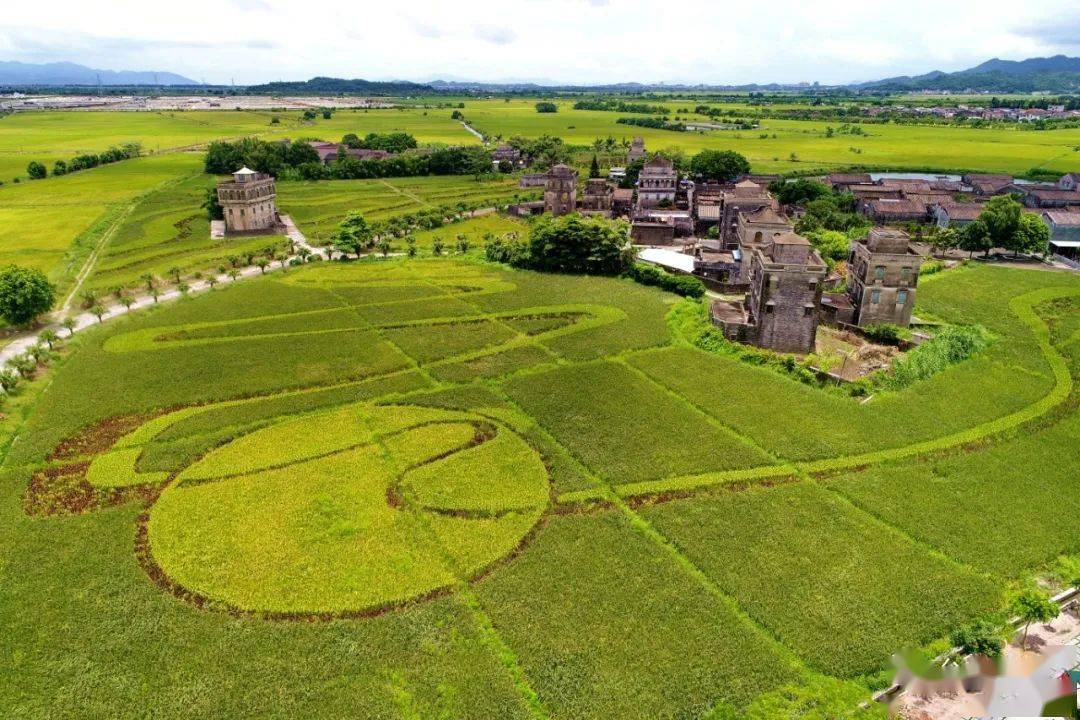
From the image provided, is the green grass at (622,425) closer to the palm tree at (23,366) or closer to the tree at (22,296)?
the palm tree at (23,366)

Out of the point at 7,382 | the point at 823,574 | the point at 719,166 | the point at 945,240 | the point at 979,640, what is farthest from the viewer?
the point at 719,166

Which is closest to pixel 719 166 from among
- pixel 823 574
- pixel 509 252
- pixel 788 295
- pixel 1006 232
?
pixel 1006 232

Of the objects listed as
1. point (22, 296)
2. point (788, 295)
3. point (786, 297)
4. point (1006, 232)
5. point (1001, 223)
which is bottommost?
point (22, 296)

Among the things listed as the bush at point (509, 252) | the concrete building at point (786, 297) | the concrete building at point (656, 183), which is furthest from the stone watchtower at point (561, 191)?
the concrete building at point (786, 297)

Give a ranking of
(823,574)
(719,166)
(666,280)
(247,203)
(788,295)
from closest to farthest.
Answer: (823,574), (788,295), (666,280), (247,203), (719,166)

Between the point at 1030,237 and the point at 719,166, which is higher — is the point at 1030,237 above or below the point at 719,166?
below

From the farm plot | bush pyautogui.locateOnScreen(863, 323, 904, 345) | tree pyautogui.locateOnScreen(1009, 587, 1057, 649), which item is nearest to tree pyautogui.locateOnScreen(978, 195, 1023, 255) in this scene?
bush pyautogui.locateOnScreen(863, 323, 904, 345)

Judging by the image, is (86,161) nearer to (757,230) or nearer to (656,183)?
(656,183)

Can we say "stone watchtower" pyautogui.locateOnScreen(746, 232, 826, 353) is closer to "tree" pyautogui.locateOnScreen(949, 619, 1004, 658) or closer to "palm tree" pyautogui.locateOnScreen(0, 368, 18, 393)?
"tree" pyautogui.locateOnScreen(949, 619, 1004, 658)

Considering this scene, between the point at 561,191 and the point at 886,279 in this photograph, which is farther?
the point at 561,191
